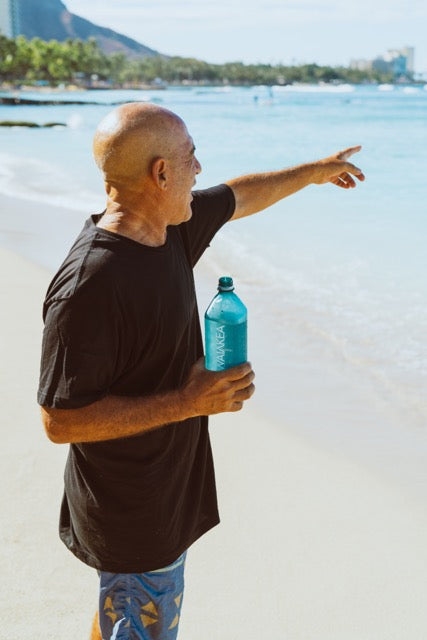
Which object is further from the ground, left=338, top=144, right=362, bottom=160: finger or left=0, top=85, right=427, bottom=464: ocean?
left=338, top=144, right=362, bottom=160: finger

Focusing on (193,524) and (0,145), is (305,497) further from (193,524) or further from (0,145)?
(0,145)

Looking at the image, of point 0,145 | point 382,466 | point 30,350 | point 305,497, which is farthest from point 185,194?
point 0,145

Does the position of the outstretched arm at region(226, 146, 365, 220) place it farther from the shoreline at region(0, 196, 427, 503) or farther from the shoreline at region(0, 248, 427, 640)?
the shoreline at region(0, 196, 427, 503)

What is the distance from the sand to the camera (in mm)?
3168

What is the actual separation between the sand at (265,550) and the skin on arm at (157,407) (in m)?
1.49

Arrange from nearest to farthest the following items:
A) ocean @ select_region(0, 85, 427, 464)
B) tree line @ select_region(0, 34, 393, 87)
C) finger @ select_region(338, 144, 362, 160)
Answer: finger @ select_region(338, 144, 362, 160), ocean @ select_region(0, 85, 427, 464), tree line @ select_region(0, 34, 393, 87)

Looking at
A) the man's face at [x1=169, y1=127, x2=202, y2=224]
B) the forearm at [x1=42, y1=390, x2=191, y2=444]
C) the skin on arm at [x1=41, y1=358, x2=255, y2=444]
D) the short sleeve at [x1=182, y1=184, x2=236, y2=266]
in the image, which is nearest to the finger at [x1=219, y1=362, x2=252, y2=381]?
the skin on arm at [x1=41, y1=358, x2=255, y2=444]

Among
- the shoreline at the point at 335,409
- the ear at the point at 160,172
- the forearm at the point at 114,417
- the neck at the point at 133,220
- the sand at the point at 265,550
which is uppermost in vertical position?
the ear at the point at 160,172

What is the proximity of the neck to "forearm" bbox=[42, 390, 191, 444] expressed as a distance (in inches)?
15.9

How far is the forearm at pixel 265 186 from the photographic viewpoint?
2865 mm

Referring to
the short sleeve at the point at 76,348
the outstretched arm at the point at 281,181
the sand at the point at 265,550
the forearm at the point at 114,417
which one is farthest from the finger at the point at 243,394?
the sand at the point at 265,550

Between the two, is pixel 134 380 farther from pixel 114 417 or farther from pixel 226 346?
pixel 226 346

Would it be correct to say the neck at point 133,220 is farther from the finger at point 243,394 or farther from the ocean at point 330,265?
the ocean at point 330,265

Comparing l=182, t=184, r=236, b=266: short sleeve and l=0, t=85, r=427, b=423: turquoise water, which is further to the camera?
l=0, t=85, r=427, b=423: turquoise water
